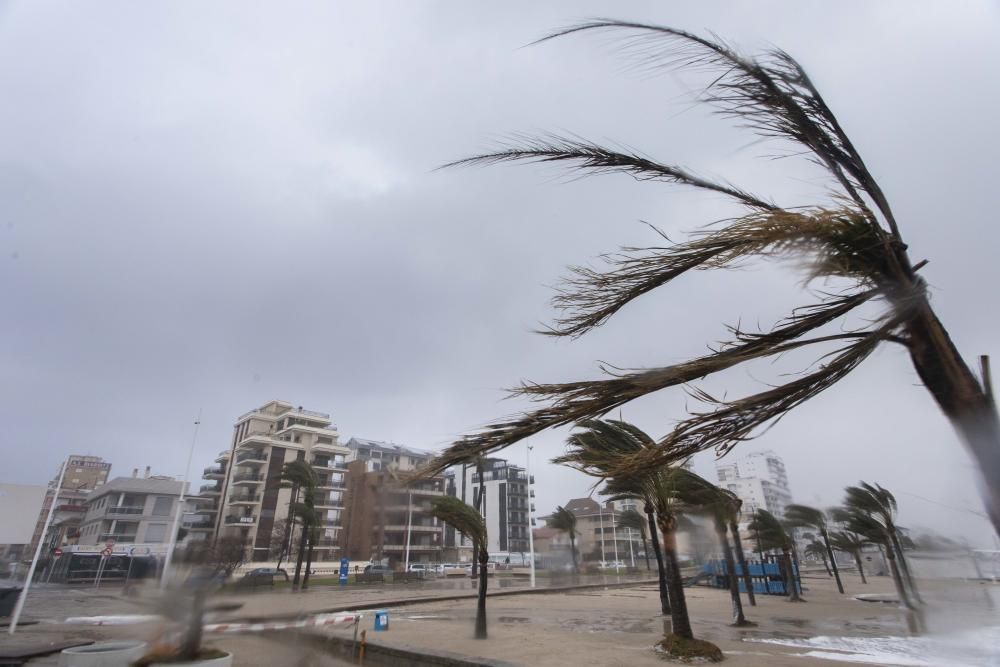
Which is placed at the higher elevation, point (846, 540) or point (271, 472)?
point (271, 472)

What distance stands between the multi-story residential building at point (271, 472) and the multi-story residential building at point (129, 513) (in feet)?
18.3

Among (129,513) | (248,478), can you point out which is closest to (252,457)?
(248,478)

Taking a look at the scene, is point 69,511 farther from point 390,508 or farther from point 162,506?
point 390,508

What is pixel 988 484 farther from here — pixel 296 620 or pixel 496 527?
pixel 496 527

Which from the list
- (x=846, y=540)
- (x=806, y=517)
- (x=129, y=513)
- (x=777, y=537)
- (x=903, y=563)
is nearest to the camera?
(x=903, y=563)

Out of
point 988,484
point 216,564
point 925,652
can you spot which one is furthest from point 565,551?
point 988,484

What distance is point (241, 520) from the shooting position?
172 feet

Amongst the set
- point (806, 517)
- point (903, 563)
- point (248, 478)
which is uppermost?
point (248, 478)

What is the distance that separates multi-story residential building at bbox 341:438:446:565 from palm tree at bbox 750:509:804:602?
17.1 metres

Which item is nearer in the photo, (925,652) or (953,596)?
(925,652)

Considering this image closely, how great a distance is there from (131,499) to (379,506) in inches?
2111

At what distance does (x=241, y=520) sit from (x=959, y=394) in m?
61.4

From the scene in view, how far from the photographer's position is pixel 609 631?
13.6 m

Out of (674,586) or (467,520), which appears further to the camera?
(467,520)
